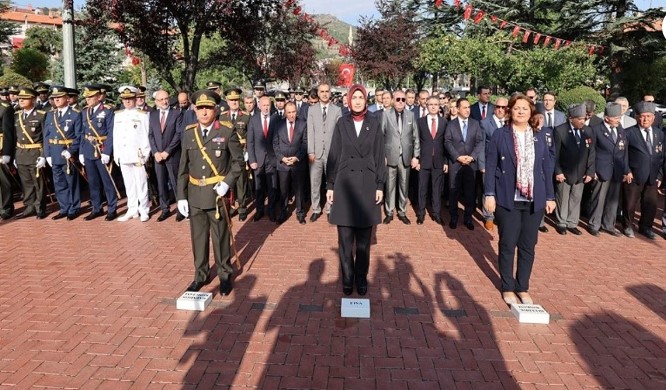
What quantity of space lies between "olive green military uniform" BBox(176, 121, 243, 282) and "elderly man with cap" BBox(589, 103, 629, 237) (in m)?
5.69

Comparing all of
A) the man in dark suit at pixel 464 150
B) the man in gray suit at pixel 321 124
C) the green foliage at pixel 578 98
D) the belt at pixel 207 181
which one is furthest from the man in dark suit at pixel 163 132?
the green foliage at pixel 578 98

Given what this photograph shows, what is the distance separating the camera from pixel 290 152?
7805 millimetres

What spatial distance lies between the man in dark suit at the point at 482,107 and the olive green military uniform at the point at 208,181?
5347 millimetres

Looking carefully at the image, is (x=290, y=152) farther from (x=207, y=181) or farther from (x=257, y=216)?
(x=207, y=181)

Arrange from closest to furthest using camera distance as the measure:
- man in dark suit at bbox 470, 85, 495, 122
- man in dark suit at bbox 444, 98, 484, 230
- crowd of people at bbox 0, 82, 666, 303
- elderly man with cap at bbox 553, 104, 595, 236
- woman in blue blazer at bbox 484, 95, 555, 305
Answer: woman in blue blazer at bbox 484, 95, 555, 305, elderly man with cap at bbox 553, 104, 595, 236, crowd of people at bbox 0, 82, 666, 303, man in dark suit at bbox 444, 98, 484, 230, man in dark suit at bbox 470, 85, 495, 122

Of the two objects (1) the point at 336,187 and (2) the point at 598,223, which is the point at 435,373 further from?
(2) the point at 598,223

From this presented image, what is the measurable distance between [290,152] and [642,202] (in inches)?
226

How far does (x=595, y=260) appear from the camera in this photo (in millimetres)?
6270

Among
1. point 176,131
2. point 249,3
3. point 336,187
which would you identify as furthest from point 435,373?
point 249,3

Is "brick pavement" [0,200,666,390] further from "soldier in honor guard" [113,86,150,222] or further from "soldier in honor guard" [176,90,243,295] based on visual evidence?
"soldier in honor guard" [113,86,150,222]

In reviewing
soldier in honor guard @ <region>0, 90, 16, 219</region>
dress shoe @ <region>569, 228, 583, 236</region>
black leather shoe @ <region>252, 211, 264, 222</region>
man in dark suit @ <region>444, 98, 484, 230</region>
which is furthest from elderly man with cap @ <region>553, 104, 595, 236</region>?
soldier in honor guard @ <region>0, 90, 16, 219</region>

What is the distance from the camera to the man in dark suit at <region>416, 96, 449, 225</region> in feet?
25.3

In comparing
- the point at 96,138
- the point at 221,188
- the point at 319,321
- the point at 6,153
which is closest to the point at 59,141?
the point at 96,138

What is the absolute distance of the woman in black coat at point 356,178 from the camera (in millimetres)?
4812
